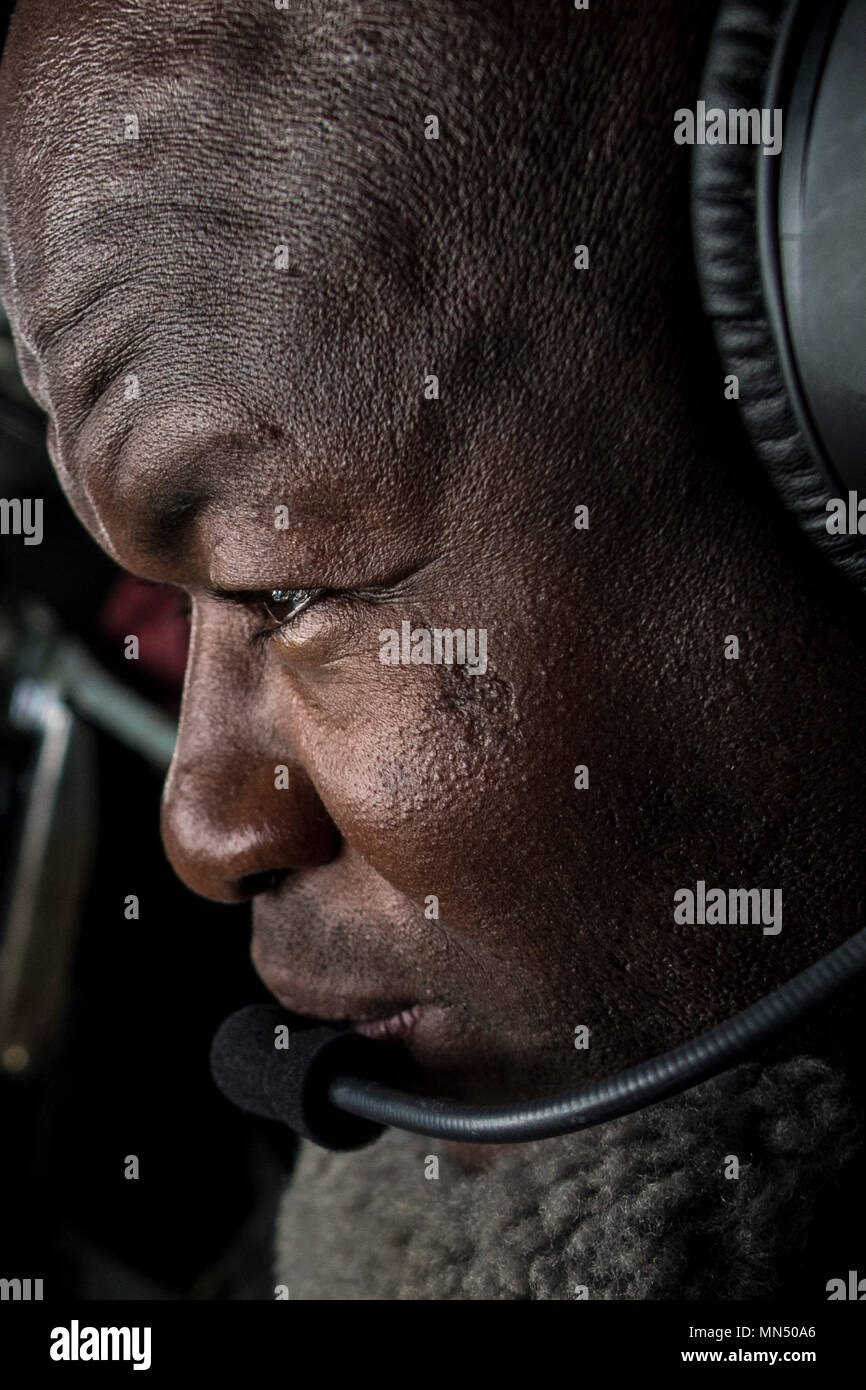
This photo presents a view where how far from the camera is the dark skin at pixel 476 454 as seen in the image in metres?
0.48

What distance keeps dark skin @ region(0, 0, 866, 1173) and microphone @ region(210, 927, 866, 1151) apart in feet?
0.18

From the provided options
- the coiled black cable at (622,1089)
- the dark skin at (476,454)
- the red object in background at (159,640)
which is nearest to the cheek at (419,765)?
the dark skin at (476,454)

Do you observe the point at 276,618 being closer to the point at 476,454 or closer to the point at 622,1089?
the point at 476,454

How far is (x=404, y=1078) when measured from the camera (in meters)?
0.67

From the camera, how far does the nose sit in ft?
2.10

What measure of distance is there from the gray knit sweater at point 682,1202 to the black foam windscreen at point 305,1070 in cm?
9

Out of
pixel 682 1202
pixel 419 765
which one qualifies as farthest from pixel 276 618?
pixel 682 1202

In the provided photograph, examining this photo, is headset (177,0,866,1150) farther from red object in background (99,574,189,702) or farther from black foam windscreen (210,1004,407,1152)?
red object in background (99,574,189,702)

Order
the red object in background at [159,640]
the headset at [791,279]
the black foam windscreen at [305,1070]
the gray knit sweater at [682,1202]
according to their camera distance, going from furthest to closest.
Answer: the red object in background at [159,640]
the black foam windscreen at [305,1070]
the gray knit sweater at [682,1202]
the headset at [791,279]

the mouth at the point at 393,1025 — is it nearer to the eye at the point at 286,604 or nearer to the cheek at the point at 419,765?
the cheek at the point at 419,765

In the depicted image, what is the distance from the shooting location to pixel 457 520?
0.52 m
